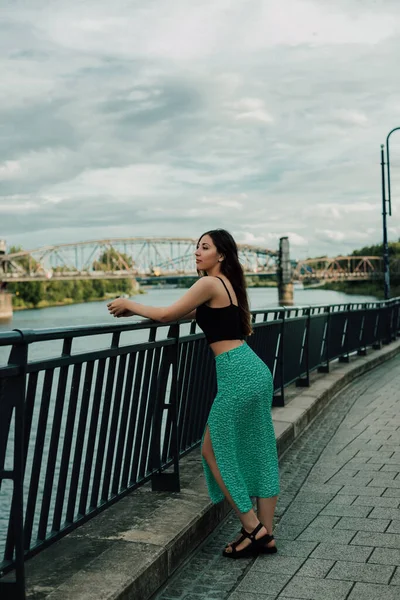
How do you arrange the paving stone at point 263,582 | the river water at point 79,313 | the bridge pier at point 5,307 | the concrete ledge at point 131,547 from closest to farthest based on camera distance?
1. the concrete ledge at point 131,547
2. the paving stone at point 263,582
3. the river water at point 79,313
4. the bridge pier at point 5,307

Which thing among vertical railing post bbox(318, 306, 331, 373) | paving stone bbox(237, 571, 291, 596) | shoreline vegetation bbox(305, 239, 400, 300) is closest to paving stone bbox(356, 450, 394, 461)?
paving stone bbox(237, 571, 291, 596)

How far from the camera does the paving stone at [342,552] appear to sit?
4.16m

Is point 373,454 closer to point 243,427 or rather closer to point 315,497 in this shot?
point 315,497

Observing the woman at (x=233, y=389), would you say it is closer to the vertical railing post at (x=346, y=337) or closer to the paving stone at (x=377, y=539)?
the paving stone at (x=377, y=539)

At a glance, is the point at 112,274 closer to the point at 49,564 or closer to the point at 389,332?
the point at 389,332

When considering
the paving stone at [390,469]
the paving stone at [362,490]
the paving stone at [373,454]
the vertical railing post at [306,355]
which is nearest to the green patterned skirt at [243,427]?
the paving stone at [362,490]

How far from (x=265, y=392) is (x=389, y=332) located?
16.1 m

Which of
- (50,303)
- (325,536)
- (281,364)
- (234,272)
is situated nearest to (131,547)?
(325,536)

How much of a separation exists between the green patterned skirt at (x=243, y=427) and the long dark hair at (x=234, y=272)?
0.45ft

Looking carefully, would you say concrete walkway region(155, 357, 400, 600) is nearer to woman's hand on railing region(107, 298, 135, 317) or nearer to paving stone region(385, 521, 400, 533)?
paving stone region(385, 521, 400, 533)

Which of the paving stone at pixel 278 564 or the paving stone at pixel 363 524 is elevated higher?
the paving stone at pixel 278 564

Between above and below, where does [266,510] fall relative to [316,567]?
above

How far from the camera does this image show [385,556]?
4168 mm

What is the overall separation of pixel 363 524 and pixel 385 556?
61cm
